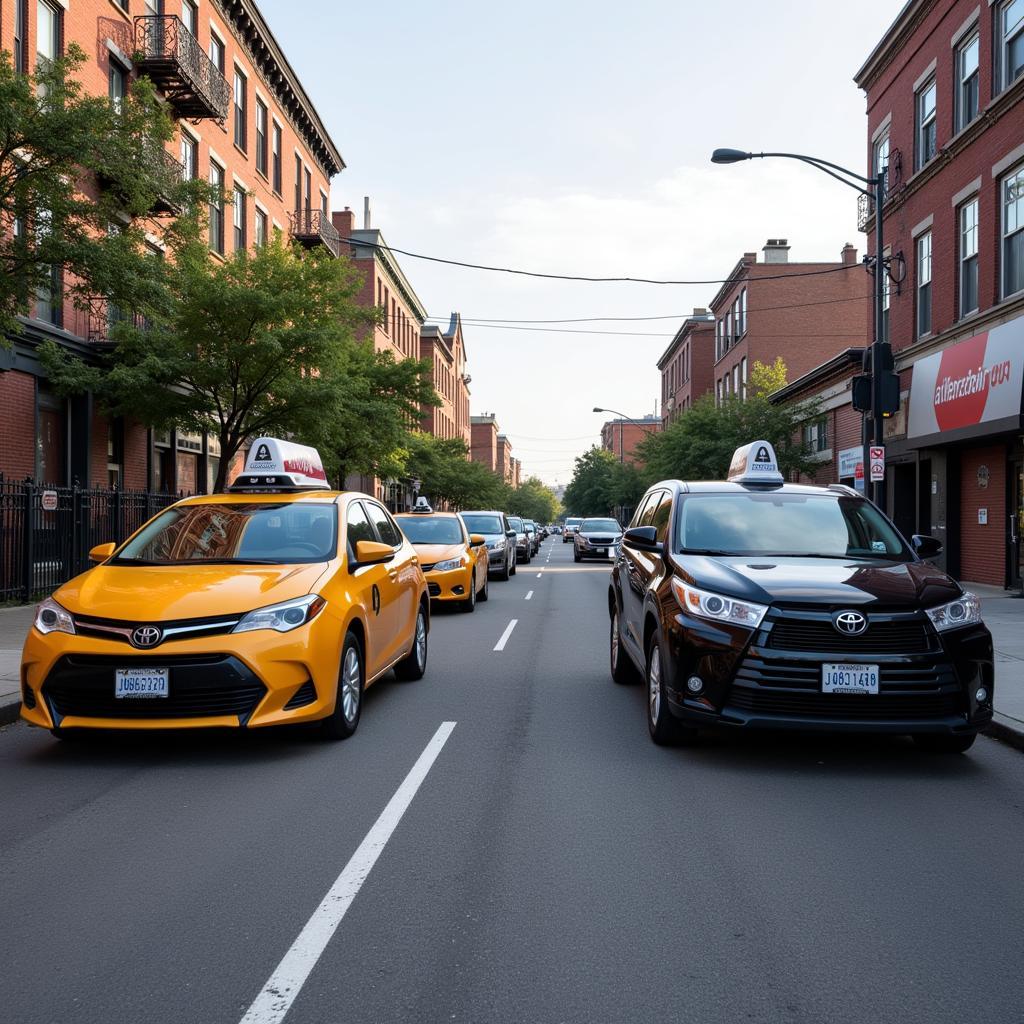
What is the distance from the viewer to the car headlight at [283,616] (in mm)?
6309

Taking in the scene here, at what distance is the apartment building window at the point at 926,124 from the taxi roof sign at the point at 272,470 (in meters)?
17.8

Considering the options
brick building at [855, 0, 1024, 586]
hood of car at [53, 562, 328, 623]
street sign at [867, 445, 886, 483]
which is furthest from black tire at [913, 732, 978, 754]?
brick building at [855, 0, 1024, 586]

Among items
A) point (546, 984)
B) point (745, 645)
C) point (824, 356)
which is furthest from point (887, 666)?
point (824, 356)

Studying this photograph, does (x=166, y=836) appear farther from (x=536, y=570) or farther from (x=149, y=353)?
(x=536, y=570)

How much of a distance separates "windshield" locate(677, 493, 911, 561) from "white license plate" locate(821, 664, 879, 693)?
4.40 ft

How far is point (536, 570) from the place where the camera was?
107 feet

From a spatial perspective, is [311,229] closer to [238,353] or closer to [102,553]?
[238,353]

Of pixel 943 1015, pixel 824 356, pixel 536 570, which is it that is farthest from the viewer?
pixel 824 356

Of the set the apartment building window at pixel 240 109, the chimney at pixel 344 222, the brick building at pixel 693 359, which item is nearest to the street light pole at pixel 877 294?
the apartment building window at pixel 240 109

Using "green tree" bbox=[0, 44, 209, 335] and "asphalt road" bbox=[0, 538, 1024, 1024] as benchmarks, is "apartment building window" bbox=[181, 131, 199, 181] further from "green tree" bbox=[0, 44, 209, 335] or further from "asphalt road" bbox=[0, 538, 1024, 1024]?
"asphalt road" bbox=[0, 538, 1024, 1024]

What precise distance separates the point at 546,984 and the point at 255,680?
10.7 feet

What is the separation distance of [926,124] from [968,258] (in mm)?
4509

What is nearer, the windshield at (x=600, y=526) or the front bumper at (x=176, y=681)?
the front bumper at (x=176, y=681)

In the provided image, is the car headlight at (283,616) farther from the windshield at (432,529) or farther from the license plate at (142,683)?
the windshield at (432,529)
